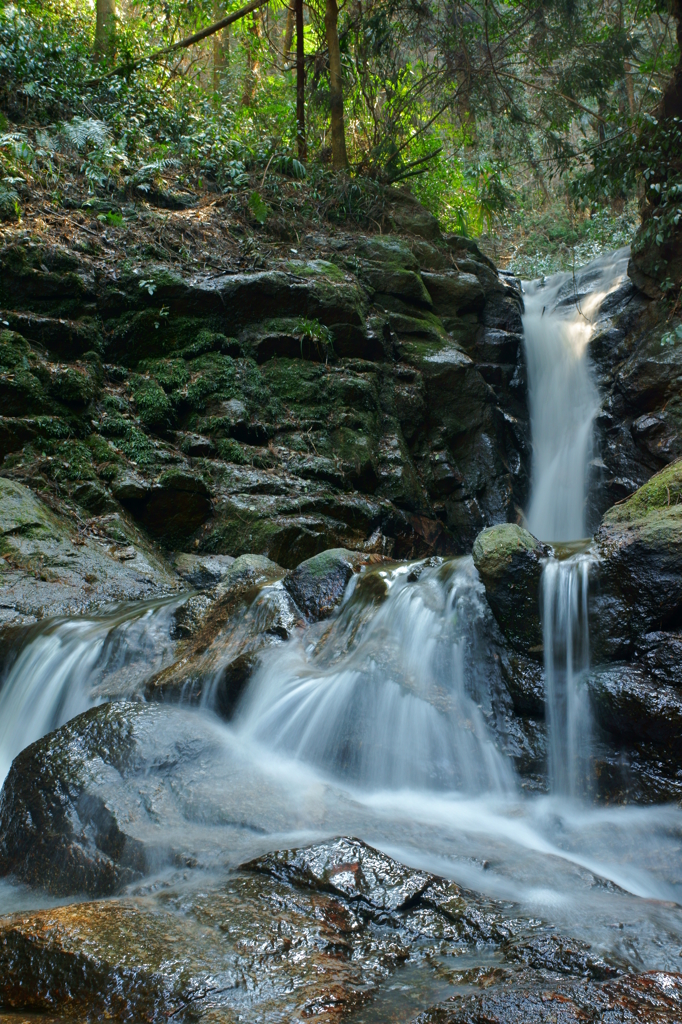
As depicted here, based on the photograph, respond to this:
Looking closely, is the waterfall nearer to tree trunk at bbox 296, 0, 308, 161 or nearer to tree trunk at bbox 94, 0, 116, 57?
tree trunk at bbox 296, 0, 308, 161

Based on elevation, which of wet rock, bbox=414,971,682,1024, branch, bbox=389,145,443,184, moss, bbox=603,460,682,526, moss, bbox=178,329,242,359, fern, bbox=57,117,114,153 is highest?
branch, bbox=389,145,443,184

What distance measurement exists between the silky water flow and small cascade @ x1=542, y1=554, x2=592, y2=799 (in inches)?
0.5

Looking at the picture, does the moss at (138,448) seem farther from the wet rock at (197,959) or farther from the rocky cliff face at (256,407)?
the wet rock at (197,959)

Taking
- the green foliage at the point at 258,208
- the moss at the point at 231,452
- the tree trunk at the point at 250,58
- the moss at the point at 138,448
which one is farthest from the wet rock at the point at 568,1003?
the tree trunk at the point at 250,58

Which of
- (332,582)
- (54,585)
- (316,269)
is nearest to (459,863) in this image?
(332,582)

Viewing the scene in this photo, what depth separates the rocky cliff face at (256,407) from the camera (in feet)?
24.7

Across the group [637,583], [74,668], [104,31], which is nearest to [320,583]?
[74,668]

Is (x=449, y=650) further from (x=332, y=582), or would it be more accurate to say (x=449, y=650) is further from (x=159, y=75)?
(x=159, y=75)

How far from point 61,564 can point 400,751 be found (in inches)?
165

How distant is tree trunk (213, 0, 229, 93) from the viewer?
48.0 feet

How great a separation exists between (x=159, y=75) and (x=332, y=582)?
11821mm

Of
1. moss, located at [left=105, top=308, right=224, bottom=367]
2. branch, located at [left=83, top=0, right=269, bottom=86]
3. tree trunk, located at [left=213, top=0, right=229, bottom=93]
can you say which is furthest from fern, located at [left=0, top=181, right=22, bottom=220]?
tree trunk, located at [left=213, top=0, right=229, bottom=93]

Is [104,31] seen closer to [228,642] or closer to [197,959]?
[228,642]

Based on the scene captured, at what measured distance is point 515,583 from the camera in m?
4.31
